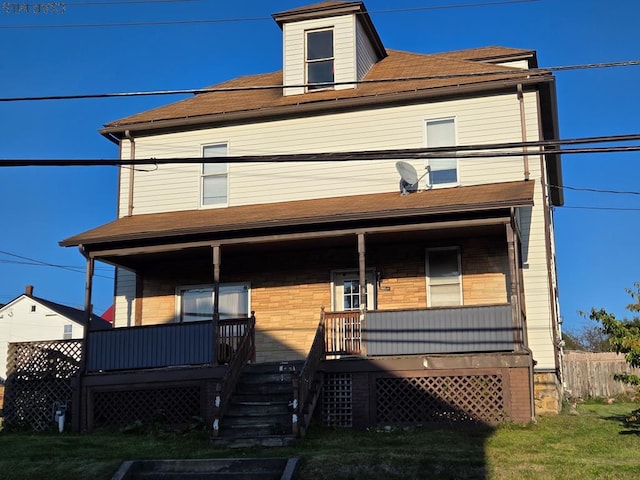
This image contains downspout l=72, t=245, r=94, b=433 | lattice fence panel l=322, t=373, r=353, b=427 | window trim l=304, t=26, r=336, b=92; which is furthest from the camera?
window trim l=304, t=26, r=336, b=92

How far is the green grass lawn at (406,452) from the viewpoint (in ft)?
36.9

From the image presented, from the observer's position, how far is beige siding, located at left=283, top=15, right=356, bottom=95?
67.3 ft

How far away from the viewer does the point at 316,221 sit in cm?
1667

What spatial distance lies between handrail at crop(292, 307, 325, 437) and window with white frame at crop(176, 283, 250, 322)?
142 inches

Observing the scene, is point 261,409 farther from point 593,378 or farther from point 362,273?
point 593,378

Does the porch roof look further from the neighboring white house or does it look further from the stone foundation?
the neighboring white house

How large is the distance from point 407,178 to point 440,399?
4.98m

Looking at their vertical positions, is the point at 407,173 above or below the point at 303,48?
below

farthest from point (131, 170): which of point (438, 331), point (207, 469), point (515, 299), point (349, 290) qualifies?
point (207, 469)

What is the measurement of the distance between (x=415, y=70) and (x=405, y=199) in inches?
181

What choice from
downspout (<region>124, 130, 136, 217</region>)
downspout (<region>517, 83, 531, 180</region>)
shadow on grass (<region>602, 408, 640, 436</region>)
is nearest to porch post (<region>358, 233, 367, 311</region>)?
downspout (<region>517, 83, 531, 180</region>)

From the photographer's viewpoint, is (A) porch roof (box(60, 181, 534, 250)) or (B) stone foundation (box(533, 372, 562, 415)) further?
(B) stone foundation (box(533, 372, 562, 415))

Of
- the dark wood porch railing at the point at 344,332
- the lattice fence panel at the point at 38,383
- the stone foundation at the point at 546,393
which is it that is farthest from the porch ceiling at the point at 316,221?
the stone foundation at the point at 546,393

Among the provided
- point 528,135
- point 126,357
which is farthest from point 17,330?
point 528,135
